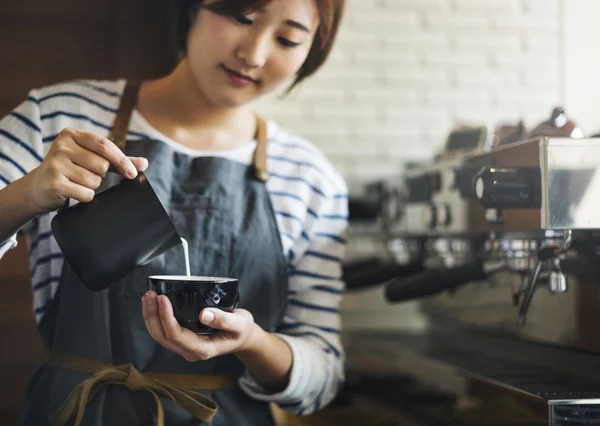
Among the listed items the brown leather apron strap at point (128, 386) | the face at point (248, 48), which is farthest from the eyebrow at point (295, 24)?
the brown leather apron strap at point (128, 386)

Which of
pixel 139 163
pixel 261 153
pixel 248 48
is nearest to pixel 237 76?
pixel 248 48

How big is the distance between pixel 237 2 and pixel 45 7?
0.95 m

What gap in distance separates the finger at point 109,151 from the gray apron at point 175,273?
0.23 metres

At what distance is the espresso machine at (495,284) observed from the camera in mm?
897

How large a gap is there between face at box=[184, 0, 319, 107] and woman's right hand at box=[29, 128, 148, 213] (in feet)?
1.01

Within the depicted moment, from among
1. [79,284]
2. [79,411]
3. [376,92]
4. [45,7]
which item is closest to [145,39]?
[45,7]

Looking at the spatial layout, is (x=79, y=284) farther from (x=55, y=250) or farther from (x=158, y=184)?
(x=158, y=184)

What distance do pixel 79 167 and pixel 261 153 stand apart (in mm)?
429

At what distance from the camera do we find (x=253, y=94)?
1.10 m

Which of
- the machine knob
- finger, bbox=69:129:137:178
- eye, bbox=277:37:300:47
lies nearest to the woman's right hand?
finger, bbox=69:129:137:178

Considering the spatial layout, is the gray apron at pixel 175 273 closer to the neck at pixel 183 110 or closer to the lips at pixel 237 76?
the neck at pixel 183 110

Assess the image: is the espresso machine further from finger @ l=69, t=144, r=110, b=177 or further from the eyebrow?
finger @ l=69, t=144, r=110, b=177

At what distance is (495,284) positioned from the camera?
51.3 inches

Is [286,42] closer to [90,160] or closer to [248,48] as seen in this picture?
[248,48]
